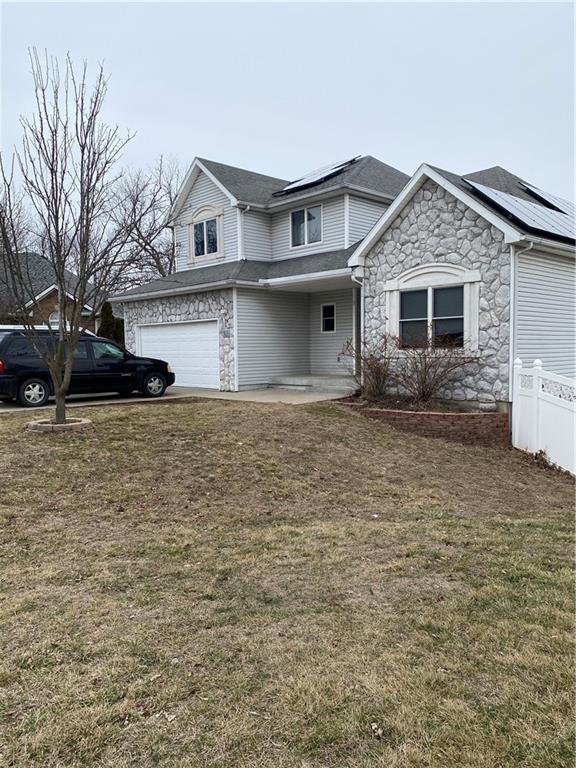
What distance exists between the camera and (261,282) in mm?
16406

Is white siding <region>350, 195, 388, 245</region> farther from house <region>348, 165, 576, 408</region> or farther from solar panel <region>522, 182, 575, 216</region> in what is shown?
solar panel <region>522, 182, 575, 216</region>

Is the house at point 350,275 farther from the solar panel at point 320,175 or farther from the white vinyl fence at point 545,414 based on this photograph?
the white vinyl fence at point 545,414

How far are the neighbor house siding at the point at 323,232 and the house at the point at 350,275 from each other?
0.04 m

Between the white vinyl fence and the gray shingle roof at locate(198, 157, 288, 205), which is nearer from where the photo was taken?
the white vinyl fence

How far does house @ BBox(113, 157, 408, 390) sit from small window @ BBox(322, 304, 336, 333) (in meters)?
0.03

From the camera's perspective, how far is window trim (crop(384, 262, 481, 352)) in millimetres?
12148

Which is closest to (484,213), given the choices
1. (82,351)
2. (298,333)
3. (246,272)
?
(246,272)

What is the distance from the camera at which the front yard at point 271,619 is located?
2510 mm

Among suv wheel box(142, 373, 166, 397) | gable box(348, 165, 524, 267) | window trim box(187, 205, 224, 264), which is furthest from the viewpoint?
window trim box(187, 205, 224, 264)

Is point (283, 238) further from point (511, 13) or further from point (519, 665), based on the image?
point (519, 665)

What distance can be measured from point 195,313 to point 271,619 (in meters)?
14.8

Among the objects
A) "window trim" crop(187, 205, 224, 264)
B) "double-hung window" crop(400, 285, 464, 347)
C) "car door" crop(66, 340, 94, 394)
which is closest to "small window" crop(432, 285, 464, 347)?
"double-hung window" crop(400, 285, 464, 347)

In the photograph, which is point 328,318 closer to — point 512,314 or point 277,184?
point 277,184

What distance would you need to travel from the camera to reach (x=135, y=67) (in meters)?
10.4
